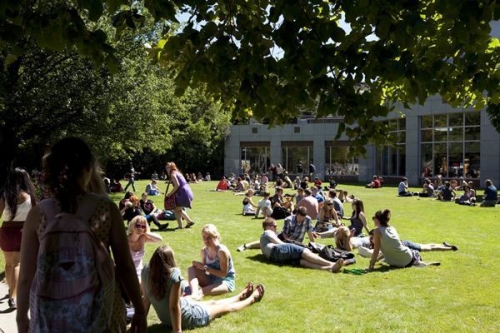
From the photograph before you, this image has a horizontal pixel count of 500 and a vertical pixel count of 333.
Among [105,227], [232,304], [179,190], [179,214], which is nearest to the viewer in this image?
[105,227]

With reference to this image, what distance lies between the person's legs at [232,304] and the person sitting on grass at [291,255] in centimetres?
227

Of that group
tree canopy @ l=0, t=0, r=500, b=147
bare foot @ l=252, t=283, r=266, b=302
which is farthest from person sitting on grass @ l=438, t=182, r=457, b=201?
tree canopy @ l=0, t=0, r=500, b=147

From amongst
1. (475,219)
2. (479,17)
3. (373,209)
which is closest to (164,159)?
(373,209)

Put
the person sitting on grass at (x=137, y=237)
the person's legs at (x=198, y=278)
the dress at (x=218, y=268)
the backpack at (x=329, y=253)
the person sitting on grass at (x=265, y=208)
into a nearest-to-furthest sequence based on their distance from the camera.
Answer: the person sitting on grass at (x=137, y=237) < the person's legs at (x=198, y=278) < the dress at (x=218, y=268) < the backpack at (x=329, y=253) < the person sitting on grass at (x=265, y=208)

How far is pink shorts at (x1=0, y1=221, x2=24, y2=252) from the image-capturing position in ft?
20.6

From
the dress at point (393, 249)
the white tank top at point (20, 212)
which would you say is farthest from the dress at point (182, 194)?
the white tank top at point (20, 212)

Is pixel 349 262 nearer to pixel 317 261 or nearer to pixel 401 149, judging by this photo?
pixel 317 261

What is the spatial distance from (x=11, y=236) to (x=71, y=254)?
13.9 feet

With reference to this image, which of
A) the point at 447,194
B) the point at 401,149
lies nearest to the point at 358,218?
the point at 447,194

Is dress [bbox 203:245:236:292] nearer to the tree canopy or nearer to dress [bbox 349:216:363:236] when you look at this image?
the tree canopy

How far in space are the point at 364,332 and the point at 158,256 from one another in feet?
7.93

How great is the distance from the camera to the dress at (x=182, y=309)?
5.69m

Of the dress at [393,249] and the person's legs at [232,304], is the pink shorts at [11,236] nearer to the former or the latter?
the person's legs at [232,304]

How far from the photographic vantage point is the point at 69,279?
2.60 m
